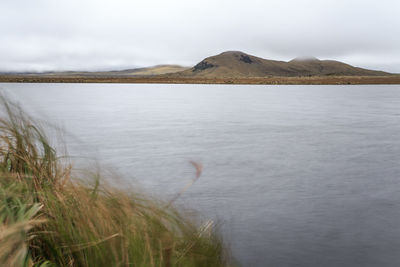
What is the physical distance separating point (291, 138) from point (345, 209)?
18.2 ft

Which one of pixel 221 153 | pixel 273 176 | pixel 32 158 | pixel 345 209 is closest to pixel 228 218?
pixel 345 209

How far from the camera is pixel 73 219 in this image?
7.69 feet

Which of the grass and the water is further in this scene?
the water

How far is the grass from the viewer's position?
7.25 feet

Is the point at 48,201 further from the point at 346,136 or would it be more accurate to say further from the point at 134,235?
the point at 346,136

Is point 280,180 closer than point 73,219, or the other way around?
point 73,219

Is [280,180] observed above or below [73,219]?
below

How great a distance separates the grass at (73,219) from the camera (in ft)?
7.25

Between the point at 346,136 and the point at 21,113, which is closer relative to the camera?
the point at 21,113

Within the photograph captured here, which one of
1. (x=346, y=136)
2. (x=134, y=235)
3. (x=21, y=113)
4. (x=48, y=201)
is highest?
(x=21, y=113)

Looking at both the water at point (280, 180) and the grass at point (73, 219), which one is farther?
the water at point (280, 180)

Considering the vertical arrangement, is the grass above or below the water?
above

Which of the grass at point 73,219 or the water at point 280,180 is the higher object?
the grass at point 73,219

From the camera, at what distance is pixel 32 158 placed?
2660mm
